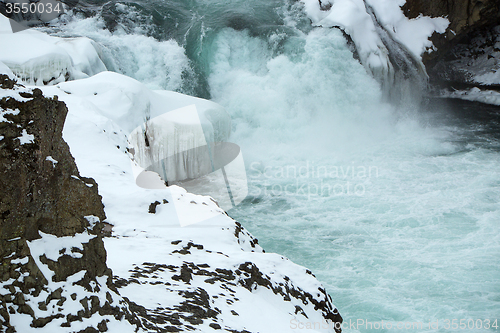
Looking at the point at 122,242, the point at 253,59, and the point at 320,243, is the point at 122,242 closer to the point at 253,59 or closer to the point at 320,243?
the point at 320,243

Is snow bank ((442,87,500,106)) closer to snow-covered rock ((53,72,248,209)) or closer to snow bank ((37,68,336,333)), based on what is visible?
snow-covered rock ((53,72,248,209))

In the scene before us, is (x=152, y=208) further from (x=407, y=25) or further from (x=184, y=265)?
(x=407, y=25)

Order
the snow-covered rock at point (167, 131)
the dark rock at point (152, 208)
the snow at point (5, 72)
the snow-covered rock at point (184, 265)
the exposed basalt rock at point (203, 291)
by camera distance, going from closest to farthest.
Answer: the snow at point (5, 72), the exposed basalt rock at point (203, 291), the snow-covered rock at point (184, 265), the dark rock at point (152, 208), the snow-covered rock at point (167, 131)

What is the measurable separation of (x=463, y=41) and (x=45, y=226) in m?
16.1

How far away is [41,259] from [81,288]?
0.27 m

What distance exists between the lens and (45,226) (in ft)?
7.57

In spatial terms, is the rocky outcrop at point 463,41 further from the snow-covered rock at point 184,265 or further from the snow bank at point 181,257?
the snow-covered rock at point 184,265

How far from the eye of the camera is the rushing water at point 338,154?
643 centimetres

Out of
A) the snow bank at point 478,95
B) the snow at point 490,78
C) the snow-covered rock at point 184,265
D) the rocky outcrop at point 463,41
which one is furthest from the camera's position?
the snow at point 490,78

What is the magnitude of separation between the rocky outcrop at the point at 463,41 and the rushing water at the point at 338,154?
1.87 m

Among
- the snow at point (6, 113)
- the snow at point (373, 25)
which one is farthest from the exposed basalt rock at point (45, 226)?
the snow at point (373, 25)

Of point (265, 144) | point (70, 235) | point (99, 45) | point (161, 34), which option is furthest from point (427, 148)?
point (70, 235)

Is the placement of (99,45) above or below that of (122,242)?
above

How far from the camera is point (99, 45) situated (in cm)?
992
